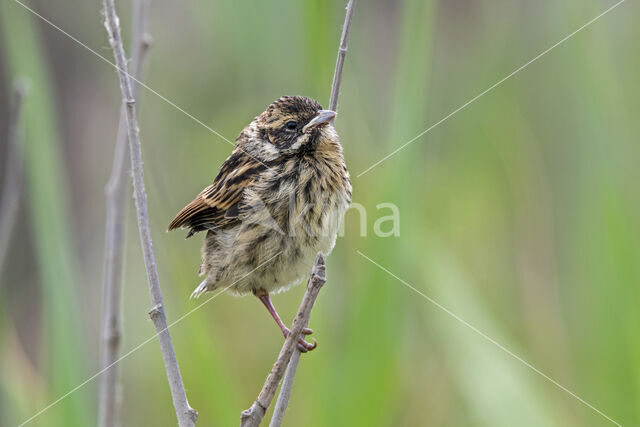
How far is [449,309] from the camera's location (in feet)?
7.93

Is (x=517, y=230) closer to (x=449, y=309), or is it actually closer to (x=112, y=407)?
(x=449, y=309)

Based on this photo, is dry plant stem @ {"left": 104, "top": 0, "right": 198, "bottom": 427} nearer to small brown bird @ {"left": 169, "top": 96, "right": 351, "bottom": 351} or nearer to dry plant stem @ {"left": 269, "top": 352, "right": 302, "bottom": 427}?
dry plant stem @ {"left": 269, "top": 352, "right": 302, "bottom": 427}

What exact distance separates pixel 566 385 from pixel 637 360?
59 centimetres

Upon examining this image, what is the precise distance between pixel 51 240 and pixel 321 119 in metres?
Answer: 0.86

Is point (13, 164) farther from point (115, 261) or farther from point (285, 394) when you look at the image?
point (285, 394)

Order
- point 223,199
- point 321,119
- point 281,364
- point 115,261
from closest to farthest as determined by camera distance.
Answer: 1. point 281,364
2. point 115,261
3. point 321,119
4. point 223,199

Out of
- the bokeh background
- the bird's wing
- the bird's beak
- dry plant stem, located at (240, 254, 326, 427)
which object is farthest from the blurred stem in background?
the bird's beak

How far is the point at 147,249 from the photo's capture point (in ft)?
5.87

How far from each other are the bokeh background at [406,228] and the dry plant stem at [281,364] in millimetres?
342

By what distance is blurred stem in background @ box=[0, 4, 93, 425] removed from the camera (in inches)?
85.2

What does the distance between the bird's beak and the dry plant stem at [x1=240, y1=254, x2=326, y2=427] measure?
0.56 m

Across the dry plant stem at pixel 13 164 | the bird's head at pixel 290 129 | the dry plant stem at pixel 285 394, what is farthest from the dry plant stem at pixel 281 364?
→ the dry plant stem at pixel 13 164

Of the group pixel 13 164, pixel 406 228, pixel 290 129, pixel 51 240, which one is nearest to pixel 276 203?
pixel 290 129

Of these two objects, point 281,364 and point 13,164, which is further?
point 13,164
